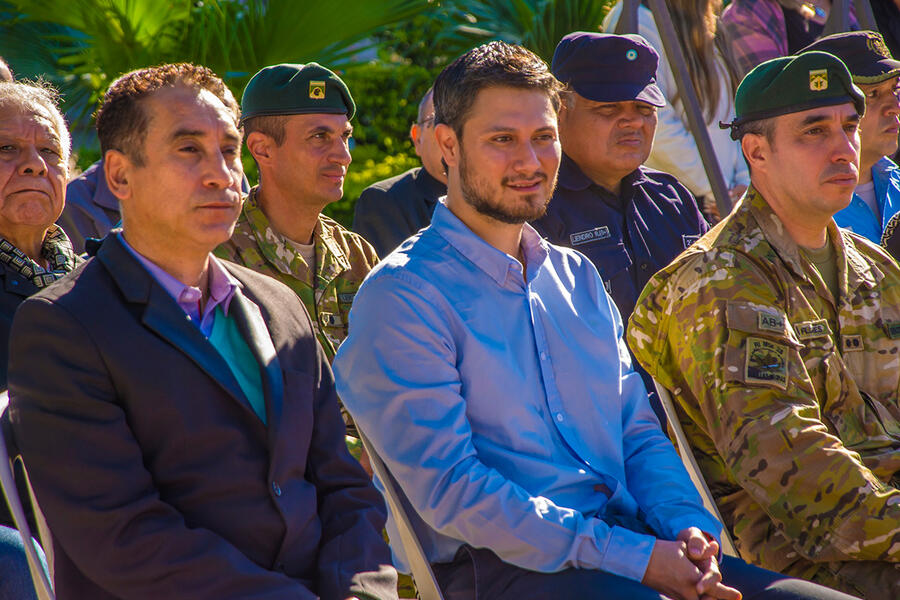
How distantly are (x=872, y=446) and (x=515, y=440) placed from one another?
1087 millimetres

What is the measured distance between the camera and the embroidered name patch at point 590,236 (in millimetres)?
3969

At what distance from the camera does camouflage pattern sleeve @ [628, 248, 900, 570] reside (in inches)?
108

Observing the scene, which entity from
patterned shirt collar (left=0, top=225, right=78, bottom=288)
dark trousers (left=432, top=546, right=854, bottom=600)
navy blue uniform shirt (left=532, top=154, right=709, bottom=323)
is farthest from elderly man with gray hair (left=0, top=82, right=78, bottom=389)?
navy blue uniform shirt (left=532, top=154, right=709, bottom=323)

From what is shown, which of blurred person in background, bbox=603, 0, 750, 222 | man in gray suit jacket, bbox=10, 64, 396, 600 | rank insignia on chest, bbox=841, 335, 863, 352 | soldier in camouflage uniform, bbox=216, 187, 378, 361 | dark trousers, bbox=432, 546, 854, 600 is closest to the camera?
man in gray suit jacket, bbox=10, 64, 396, 600

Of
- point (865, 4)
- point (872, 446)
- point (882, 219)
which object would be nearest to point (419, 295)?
point (872, 446)

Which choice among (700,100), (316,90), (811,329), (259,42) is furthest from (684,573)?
(259,42)

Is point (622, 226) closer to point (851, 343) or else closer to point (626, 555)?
point (851, 343)

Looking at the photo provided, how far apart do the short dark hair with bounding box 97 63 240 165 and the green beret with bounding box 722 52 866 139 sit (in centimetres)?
176

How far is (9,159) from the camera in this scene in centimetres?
340

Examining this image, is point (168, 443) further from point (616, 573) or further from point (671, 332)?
point (671, 332)

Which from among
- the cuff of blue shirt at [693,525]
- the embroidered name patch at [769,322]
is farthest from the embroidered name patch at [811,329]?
the cuff of blue shirt at [693,525]

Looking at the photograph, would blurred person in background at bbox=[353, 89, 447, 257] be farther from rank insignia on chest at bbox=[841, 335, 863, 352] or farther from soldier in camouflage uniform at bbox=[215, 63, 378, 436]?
rank insignia on chest at bbox=[841, 335, 863, 352]

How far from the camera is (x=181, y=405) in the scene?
2.25m

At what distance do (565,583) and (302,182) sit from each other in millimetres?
2186
